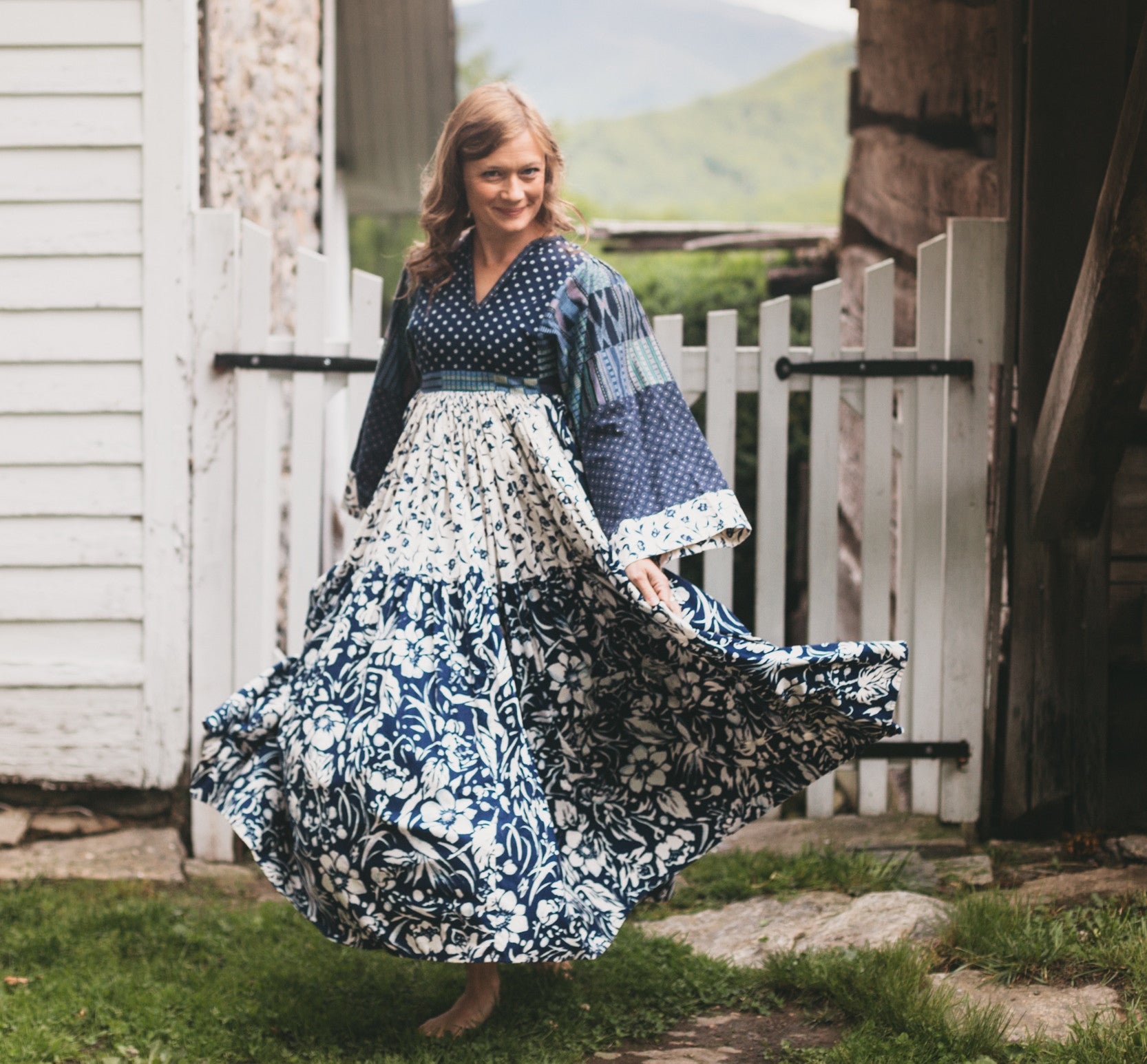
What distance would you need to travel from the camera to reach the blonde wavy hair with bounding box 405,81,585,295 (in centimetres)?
275

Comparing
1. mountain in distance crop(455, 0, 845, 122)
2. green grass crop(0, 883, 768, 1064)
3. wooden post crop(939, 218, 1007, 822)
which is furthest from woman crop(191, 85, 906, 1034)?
mountain in distance crop(455, 0, 845, 122)

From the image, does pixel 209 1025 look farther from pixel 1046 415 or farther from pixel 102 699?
pixel 1046 415

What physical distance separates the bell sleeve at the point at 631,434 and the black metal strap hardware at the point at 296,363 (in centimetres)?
125

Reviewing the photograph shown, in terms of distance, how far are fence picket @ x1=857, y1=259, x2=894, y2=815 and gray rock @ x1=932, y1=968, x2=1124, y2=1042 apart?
1197 mm

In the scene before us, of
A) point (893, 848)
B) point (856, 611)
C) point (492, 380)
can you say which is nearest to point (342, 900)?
point (492, 380)

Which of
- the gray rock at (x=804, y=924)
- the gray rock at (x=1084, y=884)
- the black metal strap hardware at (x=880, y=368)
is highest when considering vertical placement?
the black metal strap hardware at (x=880, y=368)

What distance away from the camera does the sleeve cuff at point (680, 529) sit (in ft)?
8.79

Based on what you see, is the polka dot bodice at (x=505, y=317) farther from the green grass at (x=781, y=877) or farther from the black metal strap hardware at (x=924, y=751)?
the black metal strap hardware at (x=924, y=751)

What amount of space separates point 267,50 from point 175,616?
9.00ft

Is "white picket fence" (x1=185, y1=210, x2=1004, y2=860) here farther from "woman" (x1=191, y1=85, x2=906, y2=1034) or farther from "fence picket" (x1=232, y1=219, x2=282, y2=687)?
"woman" (x1=191, y1=85, x2=906, y2=1034)

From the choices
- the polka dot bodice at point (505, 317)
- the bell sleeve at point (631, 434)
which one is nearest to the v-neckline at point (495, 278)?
the polka dot bodice at point (505, 317)

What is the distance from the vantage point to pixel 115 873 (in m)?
3.83

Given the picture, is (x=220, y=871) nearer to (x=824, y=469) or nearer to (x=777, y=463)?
(x=777, y=463)

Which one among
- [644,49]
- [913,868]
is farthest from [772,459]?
[644,49]
